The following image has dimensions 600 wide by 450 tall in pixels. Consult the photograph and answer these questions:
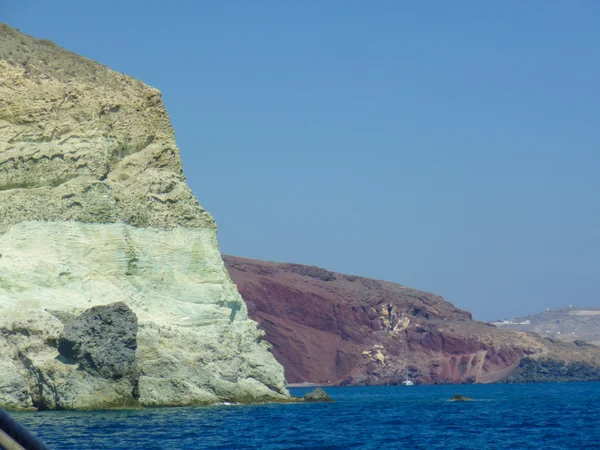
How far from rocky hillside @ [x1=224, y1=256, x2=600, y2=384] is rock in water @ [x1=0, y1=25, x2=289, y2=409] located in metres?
65.6

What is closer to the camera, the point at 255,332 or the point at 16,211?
the point at 16,211

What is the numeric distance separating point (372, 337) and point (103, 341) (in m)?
80.9

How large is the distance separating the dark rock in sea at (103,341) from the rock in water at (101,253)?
49 mm

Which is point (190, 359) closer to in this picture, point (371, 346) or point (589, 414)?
point (589, 414)

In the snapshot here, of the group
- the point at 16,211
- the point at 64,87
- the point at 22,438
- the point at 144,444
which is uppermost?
the point at 64,87

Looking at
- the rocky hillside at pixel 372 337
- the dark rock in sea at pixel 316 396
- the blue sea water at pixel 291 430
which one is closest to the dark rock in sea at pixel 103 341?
the blue sea water at pixel 291 430

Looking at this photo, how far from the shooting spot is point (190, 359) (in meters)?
33.0

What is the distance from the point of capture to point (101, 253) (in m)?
34.3

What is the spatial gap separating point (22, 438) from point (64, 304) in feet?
97.0

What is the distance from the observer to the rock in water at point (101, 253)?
29.5 m

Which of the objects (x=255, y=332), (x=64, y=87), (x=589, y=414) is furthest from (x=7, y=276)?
(x=589, y=414)

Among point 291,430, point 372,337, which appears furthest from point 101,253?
point 372,337

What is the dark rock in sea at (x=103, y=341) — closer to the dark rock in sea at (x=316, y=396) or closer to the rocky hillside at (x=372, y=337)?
the dark rock in sea at (x=316, y=396)

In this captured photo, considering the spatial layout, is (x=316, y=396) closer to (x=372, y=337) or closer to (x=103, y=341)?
(x=103, y=341)
